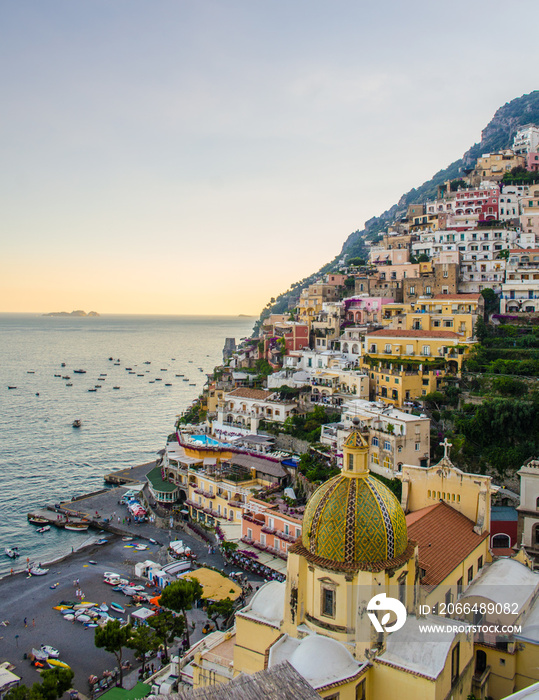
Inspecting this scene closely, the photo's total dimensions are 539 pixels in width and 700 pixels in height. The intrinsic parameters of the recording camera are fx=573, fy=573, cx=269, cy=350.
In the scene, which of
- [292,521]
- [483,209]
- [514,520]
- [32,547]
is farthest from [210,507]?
[483,209]

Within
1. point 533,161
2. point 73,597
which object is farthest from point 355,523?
point 533,161

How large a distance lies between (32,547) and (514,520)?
32.5 m

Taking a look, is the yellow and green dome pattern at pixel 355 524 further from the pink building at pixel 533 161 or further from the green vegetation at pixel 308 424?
the pink building at pixel 533 161

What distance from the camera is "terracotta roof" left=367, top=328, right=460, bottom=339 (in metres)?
48.8

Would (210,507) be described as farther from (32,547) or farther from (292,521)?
(32,547)

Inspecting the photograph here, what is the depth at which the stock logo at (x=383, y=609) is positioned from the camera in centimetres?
1536

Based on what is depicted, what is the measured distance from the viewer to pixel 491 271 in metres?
60.5

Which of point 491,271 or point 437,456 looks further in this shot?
point 491,271

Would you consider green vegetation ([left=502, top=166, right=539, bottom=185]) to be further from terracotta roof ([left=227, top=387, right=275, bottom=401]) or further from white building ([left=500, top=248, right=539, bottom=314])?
terracotta roof ([left=227, top=387, right=275, bottom=401])

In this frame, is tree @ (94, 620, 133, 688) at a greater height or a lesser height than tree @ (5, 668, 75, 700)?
greater

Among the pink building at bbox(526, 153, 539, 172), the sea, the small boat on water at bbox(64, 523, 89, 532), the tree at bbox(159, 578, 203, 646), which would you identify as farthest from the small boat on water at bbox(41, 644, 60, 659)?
the pink building at bbox(526, 153, 539, 172)

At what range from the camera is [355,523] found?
16016 millimetres

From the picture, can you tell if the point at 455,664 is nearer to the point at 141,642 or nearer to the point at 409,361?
the point at 141,642

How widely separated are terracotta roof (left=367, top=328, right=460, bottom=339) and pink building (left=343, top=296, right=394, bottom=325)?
25.3ft
